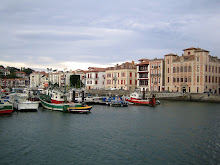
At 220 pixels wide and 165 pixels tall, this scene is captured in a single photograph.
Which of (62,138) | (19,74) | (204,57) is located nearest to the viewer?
(62,138)

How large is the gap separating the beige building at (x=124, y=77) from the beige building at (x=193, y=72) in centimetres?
1455

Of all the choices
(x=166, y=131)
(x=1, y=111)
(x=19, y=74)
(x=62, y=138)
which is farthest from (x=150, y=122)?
(x=19, y=74)

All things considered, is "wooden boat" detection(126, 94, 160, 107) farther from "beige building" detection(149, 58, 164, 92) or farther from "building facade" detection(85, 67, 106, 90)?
"building facade" detection(85, 67, 106, 90)

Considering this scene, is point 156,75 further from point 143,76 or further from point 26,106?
point 26,106

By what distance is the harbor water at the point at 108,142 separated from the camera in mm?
18047

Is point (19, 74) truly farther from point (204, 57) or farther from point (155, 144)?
point (155, 144)

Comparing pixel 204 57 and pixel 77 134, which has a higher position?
pixel 204 57

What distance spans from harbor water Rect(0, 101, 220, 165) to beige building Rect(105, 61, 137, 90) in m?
56.3

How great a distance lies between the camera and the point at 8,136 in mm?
24156

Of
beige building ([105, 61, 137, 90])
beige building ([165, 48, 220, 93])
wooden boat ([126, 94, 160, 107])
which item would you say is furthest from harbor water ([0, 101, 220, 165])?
beige building ([105, 61, 137, 90])

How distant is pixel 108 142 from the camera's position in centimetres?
2247

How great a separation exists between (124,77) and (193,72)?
26.0 meters

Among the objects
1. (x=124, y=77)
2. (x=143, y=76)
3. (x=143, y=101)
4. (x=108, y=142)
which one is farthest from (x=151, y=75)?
(x=108, y=142)

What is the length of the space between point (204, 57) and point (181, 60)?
23.4ft
